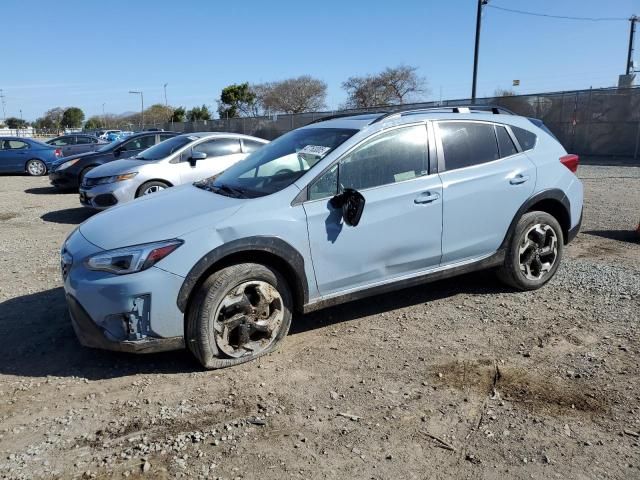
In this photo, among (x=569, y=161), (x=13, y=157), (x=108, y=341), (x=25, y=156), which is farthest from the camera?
Result: (x=25, y=156)

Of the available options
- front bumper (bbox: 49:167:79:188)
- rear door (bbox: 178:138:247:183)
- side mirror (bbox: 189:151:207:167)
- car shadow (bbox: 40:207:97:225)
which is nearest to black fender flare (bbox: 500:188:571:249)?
side mirror (bbox: 189:151:207:167)

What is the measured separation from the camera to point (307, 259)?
146 inches

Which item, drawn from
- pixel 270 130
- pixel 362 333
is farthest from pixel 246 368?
pixel 270 130

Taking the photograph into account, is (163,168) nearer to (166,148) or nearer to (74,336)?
(166,148)

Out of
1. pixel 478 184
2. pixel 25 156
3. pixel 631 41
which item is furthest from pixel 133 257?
pixel 631 41

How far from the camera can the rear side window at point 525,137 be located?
4855 mm

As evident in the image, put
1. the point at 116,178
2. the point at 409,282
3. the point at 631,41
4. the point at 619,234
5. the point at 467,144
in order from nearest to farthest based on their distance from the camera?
the point at 409,282 < the point at 467,144 < the point at 619,234 < the point at 116,178 < the point at 631,41

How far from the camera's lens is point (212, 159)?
30.7 ft

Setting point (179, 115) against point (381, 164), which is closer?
point (381, 164)

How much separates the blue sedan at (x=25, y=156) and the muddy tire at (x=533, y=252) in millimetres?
17130

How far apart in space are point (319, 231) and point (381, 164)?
31.9 inches

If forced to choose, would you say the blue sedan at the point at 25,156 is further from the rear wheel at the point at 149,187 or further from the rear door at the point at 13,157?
the rear wheel at the point at 149,187

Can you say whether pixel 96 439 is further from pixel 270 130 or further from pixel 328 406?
pixel 270 130

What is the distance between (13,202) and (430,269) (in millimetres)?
10572
